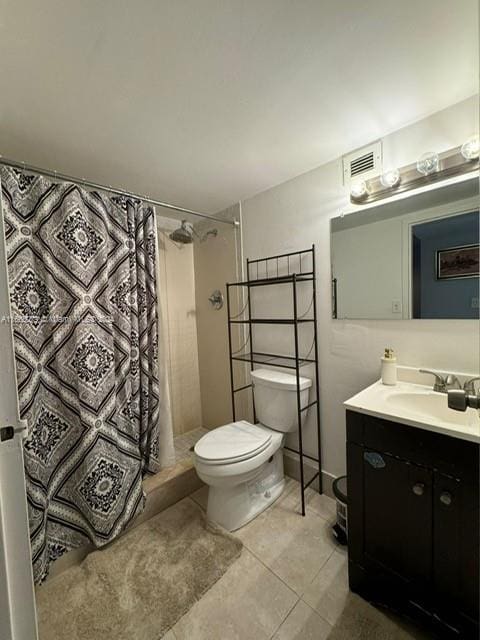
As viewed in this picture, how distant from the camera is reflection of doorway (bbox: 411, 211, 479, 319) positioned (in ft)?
3.32

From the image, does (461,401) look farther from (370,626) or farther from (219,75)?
(219,75)

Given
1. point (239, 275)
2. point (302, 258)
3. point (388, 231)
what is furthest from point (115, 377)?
point (388, 231)

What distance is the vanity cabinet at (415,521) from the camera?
2.77 feet

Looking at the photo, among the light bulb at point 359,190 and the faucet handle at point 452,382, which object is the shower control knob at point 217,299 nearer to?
the light bulb at point 359,190

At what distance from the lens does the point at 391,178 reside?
1.27 meters

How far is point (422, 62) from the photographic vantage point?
94 centimetres

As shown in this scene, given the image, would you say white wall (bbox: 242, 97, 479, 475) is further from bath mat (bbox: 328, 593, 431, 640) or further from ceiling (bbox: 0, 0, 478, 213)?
bath mat (bbox: 328, 593, 431, 640)

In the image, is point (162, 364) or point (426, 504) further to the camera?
point (162, 364)

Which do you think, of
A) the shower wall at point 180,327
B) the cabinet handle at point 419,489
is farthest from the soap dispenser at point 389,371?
the shower wall at point 180,327

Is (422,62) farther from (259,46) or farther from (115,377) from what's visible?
(115,377)

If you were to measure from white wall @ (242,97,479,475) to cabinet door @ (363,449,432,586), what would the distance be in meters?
0.53

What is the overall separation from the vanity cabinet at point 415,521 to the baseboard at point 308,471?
580 millimetres

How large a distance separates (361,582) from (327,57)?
2.04 metres

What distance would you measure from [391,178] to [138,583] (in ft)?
7.41
